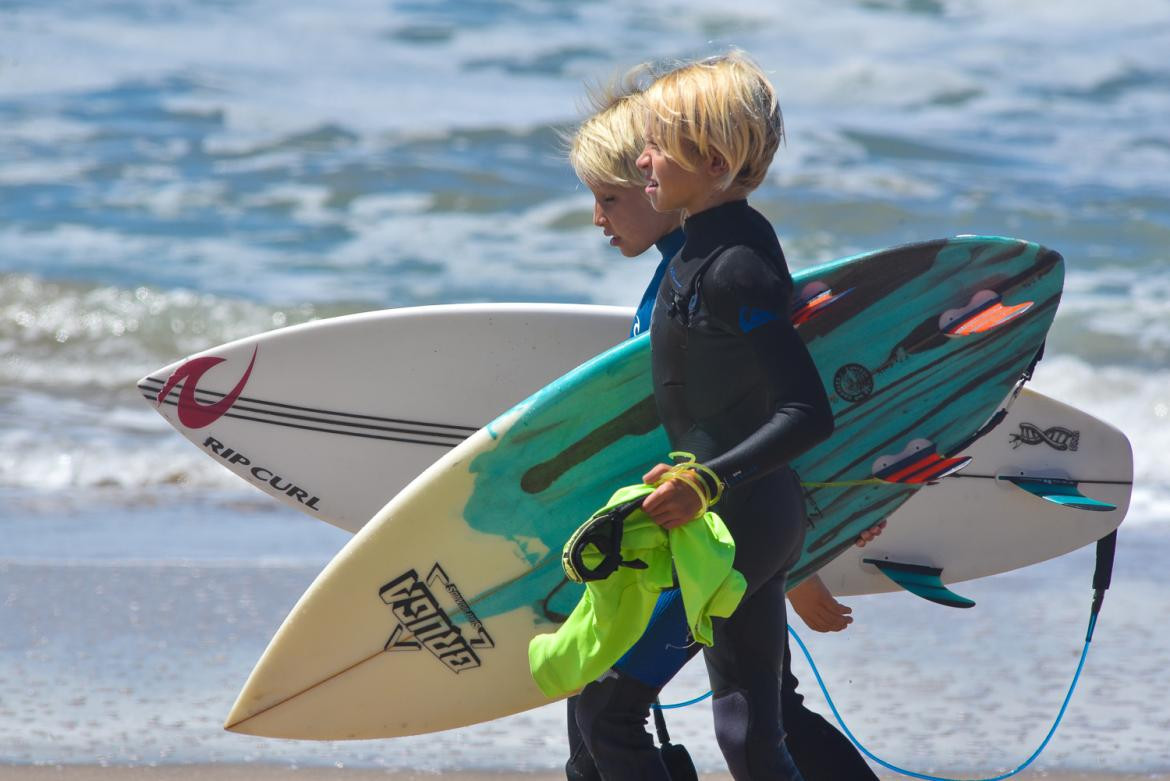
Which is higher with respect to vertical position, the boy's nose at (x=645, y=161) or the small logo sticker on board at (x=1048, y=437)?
the boy's nose at (x=645, y=161)

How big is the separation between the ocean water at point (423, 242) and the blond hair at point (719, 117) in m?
0.41

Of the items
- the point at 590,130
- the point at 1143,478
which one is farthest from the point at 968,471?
the point at 1143,478

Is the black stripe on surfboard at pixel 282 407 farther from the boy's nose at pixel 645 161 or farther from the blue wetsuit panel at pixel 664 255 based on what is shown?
the boy's nose at pixel 645 161

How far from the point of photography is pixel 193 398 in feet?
10.4

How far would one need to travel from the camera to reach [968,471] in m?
3.03

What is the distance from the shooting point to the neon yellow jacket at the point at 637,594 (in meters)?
1.74

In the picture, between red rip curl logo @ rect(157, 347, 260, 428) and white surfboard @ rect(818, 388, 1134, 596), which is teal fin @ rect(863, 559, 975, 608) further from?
red rip curl logo @ rect(157, 347, 260, 428)

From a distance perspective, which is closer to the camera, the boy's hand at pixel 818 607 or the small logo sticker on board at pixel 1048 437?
the boy's hand at pixel 818 607

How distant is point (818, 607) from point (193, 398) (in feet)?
5.13

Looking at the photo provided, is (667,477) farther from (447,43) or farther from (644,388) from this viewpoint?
(447,43)

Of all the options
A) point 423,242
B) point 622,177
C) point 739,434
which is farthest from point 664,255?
point 423,242

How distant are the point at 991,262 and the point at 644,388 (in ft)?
2.12

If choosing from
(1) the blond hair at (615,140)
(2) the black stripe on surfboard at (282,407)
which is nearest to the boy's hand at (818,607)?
(1) the blond hair at (615,140)

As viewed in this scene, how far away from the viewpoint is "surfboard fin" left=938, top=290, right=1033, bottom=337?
2361 mm
